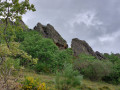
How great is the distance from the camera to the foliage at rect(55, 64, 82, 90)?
15180mm

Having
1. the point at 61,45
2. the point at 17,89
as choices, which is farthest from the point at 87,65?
the point at 17,89

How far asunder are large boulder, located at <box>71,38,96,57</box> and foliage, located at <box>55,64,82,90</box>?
42.0 m

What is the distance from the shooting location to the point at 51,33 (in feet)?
180

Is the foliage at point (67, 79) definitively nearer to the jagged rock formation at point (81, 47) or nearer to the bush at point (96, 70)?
the bush at point (96, 70)

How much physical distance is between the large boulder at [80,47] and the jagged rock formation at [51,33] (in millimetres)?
4658

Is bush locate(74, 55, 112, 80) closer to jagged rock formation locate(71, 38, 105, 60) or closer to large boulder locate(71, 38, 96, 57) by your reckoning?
large boulder locate(71, 38, 96, 57)

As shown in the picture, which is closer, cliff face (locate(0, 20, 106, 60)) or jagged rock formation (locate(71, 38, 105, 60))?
cliff face (locate(0, 20, 106, 60))

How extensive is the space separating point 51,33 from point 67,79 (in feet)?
132

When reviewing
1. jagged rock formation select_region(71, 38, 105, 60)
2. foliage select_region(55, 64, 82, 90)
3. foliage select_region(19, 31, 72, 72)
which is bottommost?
foliage select_region(55, 64, 82, 90)

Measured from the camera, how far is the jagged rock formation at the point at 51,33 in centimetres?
5345

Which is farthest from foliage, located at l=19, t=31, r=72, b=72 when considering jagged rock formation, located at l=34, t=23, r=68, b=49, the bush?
jagged rock formation, located at l=34, t=23, r=68, b=49

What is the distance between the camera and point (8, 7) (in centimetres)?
844

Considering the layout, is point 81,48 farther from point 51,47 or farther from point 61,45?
point 51,47

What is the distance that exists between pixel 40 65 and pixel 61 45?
25444 mm
